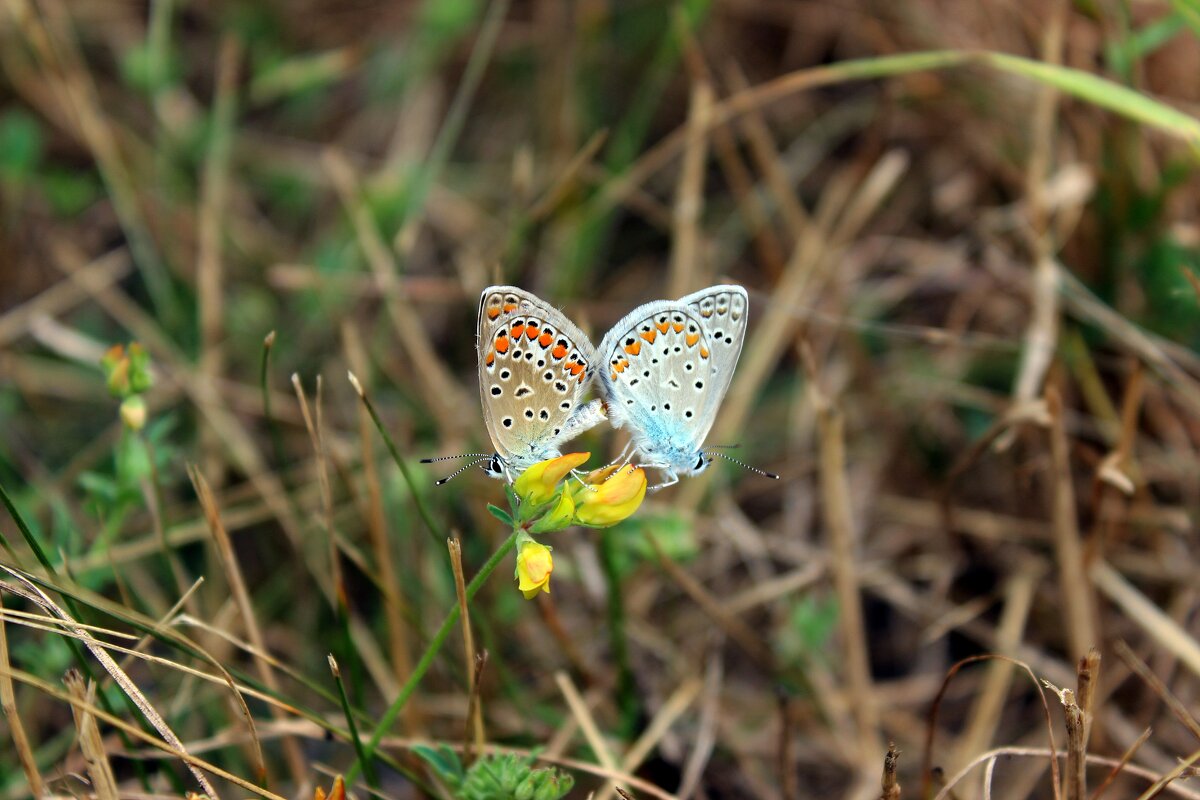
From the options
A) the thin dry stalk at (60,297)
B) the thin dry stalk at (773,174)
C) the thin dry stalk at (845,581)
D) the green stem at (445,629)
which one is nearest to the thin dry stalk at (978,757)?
the thin dry stalk at (845,581)

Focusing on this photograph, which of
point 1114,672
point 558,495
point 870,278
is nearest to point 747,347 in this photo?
point 870,278

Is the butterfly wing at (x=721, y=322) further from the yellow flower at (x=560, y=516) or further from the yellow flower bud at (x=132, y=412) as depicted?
the yellow flower bud at (x=132, y=412)

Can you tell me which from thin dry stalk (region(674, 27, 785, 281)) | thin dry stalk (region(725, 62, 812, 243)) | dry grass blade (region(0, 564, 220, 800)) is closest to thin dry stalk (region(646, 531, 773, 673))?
dry grass blade (region(0, 564, 220, 800))

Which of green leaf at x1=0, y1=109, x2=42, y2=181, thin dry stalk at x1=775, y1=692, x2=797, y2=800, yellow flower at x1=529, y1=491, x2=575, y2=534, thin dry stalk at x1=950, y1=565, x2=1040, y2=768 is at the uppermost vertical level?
green leaf at x1=0, y1=109, x2=42, y2=181

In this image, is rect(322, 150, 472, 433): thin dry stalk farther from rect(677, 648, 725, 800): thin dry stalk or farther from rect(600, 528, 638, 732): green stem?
rect(677, 648, 725, 800): thin dry stalk

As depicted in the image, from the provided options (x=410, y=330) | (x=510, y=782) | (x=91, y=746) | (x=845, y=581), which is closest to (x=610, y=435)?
(x=410, y=330)

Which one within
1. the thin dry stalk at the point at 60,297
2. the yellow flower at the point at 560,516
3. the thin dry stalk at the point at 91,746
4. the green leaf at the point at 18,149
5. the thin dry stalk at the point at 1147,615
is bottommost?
the thin dry stalk at the point at 1147,615

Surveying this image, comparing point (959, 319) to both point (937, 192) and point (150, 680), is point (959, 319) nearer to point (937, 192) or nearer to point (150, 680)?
point (937, 192)
